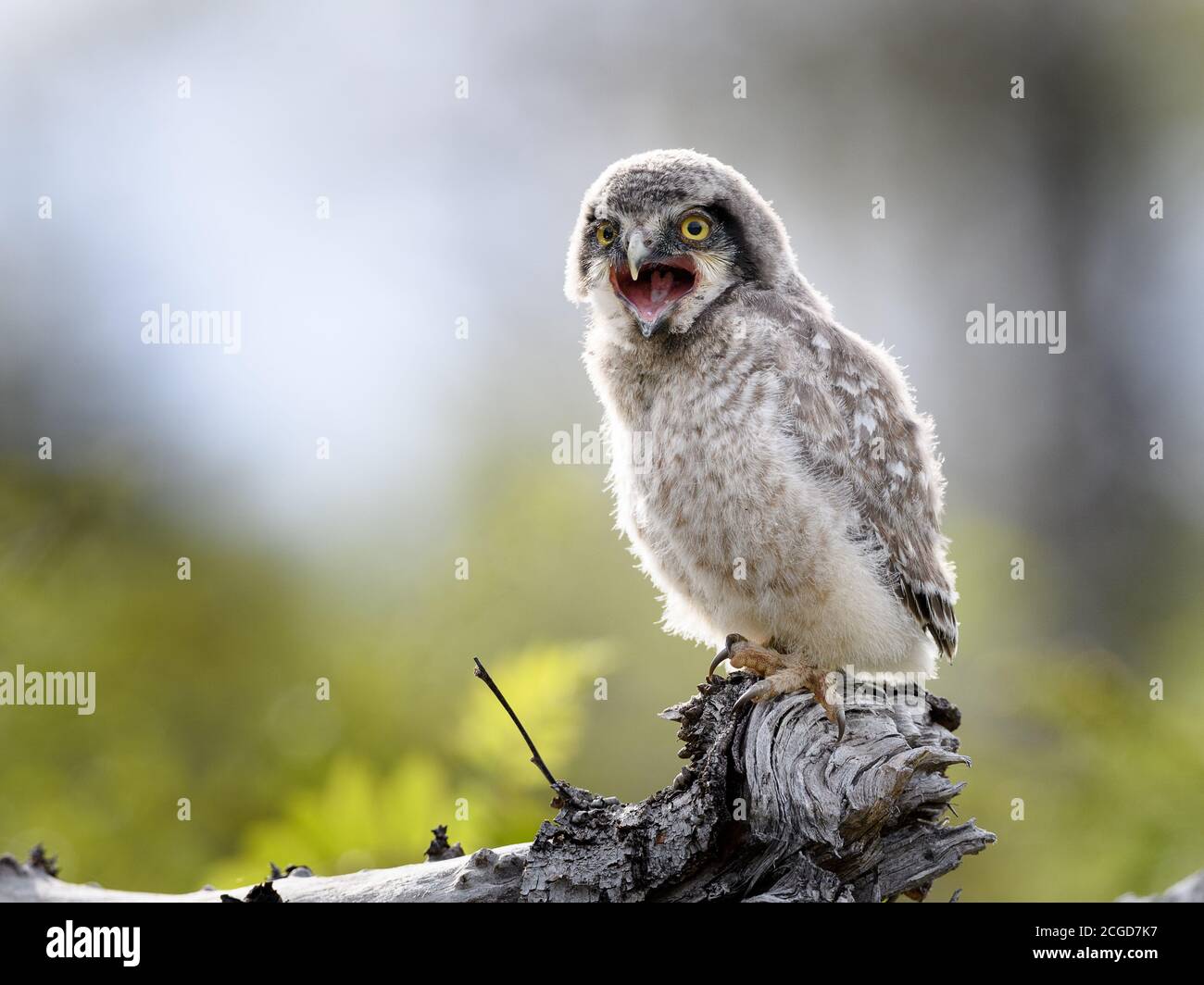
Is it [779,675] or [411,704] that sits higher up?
[779,675]

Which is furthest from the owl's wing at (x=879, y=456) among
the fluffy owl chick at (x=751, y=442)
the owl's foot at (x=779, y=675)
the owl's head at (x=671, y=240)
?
the owl's foot at (x=779, y=675)

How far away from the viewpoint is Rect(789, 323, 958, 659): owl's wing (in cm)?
314

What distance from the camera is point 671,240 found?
3.24 metres

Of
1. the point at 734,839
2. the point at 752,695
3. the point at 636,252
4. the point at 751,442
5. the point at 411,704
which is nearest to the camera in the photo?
the point at 734,839

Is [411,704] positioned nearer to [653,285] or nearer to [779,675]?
[779,675]

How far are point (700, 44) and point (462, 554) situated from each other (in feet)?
13.0

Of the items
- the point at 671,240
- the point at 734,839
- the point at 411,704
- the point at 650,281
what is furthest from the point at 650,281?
the point at 411,704

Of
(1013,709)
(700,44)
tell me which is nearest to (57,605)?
(1013,709)

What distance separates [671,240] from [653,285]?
0.56ft

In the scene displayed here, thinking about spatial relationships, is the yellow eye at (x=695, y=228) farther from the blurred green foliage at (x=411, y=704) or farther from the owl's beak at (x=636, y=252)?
the blurred green foliage at (x=411, y=704)

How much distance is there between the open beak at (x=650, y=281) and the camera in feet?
10.5

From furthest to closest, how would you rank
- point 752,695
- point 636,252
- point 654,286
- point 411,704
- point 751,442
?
point 411,704, point 654,286, point 636,252, point 751,442, point 752,695

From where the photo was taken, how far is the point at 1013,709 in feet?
12.9
